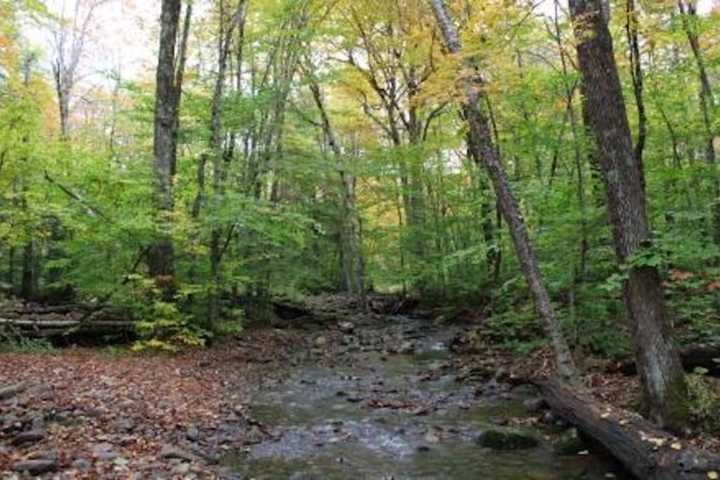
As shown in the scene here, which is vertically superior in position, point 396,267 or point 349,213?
point 349,213

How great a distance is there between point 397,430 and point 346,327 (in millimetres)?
11164

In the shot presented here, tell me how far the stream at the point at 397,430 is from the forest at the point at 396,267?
52 mm

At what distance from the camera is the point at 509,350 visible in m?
13.3

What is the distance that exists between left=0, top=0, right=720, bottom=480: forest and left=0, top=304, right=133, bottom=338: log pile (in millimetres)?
72

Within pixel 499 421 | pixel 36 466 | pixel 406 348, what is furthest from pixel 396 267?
pixel 36 466

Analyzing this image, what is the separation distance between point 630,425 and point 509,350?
7168mm

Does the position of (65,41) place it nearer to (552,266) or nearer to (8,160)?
(8,160)

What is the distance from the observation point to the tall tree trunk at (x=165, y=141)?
13086 mm

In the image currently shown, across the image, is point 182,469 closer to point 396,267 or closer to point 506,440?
point 506,440

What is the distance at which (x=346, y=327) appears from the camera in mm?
19500

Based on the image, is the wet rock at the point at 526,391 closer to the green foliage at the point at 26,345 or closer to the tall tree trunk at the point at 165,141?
the tall tree trunk at the point at 165,141

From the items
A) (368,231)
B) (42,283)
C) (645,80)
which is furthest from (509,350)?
(42,283)

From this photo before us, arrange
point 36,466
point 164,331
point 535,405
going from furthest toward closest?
point 164,331 < point 535,405 < point 36,466

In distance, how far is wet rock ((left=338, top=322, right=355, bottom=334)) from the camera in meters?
19.1
